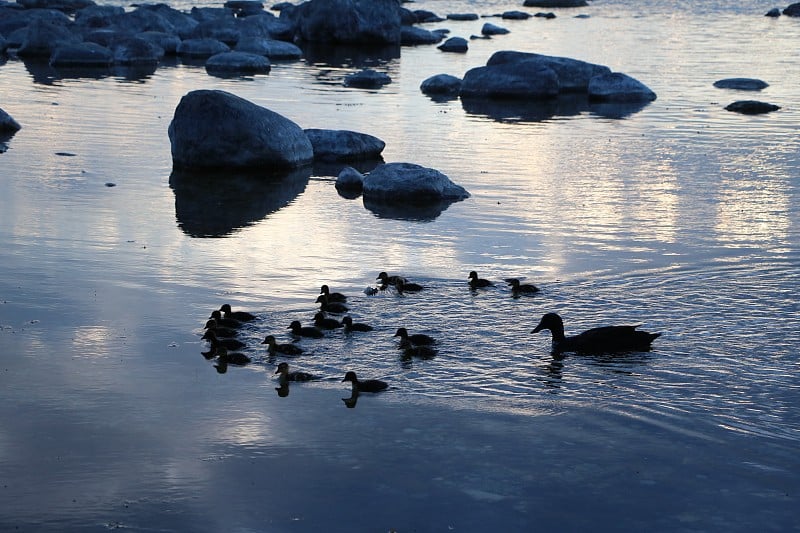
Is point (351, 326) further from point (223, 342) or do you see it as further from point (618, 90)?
point (618, 90)

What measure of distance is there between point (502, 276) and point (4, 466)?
7505 mm

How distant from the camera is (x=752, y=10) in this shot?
7919 centimetres

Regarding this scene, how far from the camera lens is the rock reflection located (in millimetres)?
19250

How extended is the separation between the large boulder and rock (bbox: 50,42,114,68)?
1355 centimetres

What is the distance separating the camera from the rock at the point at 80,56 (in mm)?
43281

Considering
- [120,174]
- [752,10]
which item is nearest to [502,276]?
[120,174]

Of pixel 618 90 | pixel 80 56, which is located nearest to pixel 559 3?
pixel 80 56

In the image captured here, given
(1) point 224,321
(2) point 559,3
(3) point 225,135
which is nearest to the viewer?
(1) point 224,321

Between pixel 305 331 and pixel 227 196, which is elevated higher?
pixel 227 196

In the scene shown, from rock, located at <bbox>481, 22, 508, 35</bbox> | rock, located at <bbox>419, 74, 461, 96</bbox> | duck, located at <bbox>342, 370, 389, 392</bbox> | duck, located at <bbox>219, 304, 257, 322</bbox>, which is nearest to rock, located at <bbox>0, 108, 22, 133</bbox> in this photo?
rock, located at <bbox>419, 74, 461, 96</bbox>

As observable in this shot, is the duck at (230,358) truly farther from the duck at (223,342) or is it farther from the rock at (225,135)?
the rock at (225,135)

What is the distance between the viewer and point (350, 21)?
5475cm

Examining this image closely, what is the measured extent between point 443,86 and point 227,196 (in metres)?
16.6

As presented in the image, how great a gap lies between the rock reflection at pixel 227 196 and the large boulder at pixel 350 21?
3130 cm
